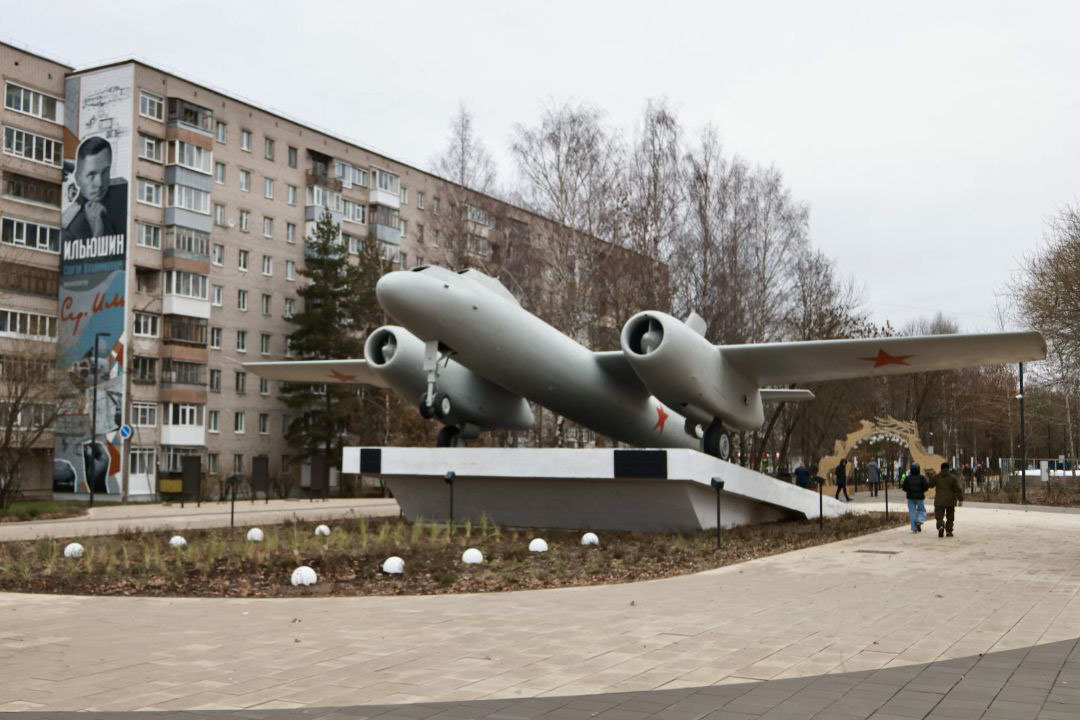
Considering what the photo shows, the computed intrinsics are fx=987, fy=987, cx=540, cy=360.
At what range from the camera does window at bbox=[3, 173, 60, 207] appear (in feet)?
131

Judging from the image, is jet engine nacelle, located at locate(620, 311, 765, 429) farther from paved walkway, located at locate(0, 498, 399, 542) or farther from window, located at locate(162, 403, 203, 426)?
window, located at locate(162, 403, 203, 426)

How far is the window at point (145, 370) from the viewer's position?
4172 cm

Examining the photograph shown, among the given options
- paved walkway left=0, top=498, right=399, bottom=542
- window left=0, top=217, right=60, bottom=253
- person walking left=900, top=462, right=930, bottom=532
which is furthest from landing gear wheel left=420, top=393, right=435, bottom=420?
window left=0, top=217, right=60, bottom=253

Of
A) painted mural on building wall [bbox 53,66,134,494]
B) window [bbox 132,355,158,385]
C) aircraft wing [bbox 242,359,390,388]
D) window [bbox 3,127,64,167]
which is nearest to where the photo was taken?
aircraft wing [bbox 242,359,390,388]

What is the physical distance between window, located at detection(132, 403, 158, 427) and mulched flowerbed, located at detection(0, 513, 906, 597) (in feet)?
83.4

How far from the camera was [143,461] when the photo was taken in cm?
4131

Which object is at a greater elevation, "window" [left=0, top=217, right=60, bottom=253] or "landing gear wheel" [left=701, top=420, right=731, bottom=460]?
"window" [left=0, top=217, right=60, bottom=253]

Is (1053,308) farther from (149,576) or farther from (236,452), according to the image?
(236,452)

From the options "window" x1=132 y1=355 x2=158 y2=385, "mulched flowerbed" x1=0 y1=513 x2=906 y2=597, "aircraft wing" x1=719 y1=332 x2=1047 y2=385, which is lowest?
"mulched flowerbed" x1=0 y1=513 x2=906 y2=597

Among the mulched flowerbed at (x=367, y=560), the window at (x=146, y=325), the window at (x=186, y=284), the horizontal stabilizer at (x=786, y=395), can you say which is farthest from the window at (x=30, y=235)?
the horizontal stabilizer at (x=786, y=395)

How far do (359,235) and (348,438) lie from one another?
11.9 meters

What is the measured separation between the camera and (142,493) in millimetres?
40781

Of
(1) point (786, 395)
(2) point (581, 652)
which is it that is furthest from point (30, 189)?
(2) point (581, 652)

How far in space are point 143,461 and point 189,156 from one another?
13.3 meters
